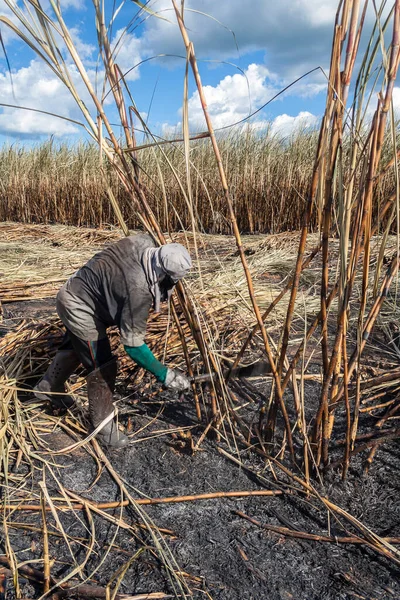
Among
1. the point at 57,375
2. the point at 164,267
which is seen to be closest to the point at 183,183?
the point at 57,375

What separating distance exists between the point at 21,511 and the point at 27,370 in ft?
3.41

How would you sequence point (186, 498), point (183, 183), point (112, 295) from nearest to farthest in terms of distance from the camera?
point (186, 498) → point (112, 295) → point (183, 183)

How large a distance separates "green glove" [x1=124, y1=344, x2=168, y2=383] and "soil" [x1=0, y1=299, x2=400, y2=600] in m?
0.32

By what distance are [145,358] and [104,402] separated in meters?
0.34

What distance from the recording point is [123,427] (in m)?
2.35

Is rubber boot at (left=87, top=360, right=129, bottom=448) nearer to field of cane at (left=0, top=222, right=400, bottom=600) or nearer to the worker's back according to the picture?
field of cane at (left=0, top=222, right=400, bottom=600)

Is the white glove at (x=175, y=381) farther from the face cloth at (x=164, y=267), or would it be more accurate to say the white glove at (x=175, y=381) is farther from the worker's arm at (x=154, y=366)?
the face cloth at (x=164, y=267)

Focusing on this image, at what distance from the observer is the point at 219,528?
169 cm

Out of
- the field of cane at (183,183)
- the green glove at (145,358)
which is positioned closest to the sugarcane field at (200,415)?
the green glove at (145,358)

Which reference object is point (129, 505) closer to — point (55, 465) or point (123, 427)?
point (55, 465)

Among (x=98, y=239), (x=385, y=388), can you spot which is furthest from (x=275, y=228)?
(x=385, y=388)

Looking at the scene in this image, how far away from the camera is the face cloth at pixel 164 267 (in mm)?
1830

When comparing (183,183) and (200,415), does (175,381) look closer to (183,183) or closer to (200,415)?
(200,415)

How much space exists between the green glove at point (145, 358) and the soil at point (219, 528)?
32 cm
